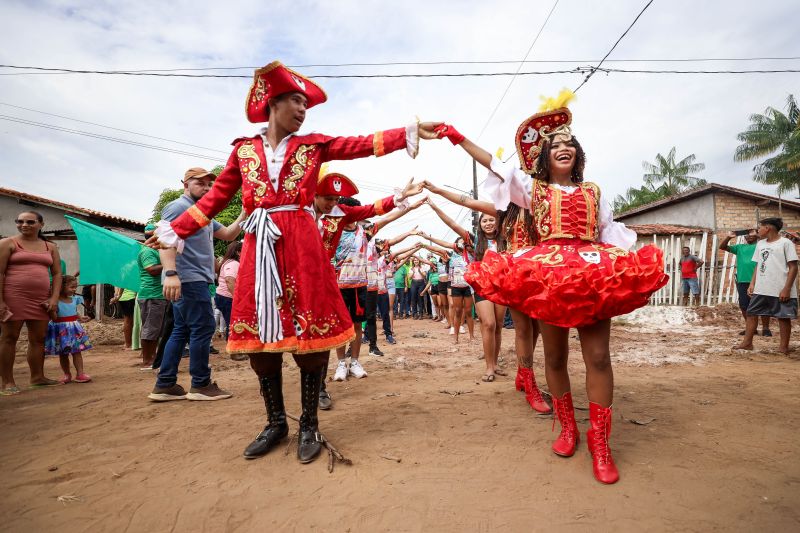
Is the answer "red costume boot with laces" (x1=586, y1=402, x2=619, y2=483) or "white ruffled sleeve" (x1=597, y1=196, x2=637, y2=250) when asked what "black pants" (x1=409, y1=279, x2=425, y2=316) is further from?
"red costume boot with laces" (x1=586, y1=402, x2=619, y2=483)

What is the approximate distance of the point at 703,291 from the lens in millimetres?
13359

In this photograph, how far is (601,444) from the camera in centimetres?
237

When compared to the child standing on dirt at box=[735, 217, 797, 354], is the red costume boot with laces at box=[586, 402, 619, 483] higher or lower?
lower

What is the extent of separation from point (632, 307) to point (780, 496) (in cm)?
115

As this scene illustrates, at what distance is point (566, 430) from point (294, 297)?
6.46ft

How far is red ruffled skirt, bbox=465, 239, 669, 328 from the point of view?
2213mm

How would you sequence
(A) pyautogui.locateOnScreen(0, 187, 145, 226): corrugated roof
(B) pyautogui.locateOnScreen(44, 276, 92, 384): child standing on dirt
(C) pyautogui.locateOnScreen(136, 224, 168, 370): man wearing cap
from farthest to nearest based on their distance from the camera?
(A) pyautogui.locateOnScreen(0, 187, 145, 226): corrugated roof
(C) pyautogui.locateOnScreen(136, 224, 168, 370): man wearing cap
(B) pyautogui.locateOnScreen(44, 276, 92, 384): child standing on dirt

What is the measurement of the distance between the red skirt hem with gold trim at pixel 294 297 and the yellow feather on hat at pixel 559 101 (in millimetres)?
1886

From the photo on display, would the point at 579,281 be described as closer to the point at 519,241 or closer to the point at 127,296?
the point at 519,241

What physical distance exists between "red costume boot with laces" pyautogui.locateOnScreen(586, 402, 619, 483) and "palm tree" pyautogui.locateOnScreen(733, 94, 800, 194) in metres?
31.2

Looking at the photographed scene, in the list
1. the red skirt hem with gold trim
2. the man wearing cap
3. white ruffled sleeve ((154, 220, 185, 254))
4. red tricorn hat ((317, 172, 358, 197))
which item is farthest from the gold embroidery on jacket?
the man wearing cap

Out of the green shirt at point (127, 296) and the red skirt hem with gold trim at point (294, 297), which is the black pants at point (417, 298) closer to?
the green shirt at point (127, 296)

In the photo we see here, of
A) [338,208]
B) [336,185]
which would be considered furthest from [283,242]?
[338,208]

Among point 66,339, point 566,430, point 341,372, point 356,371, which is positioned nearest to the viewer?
point 566,430
